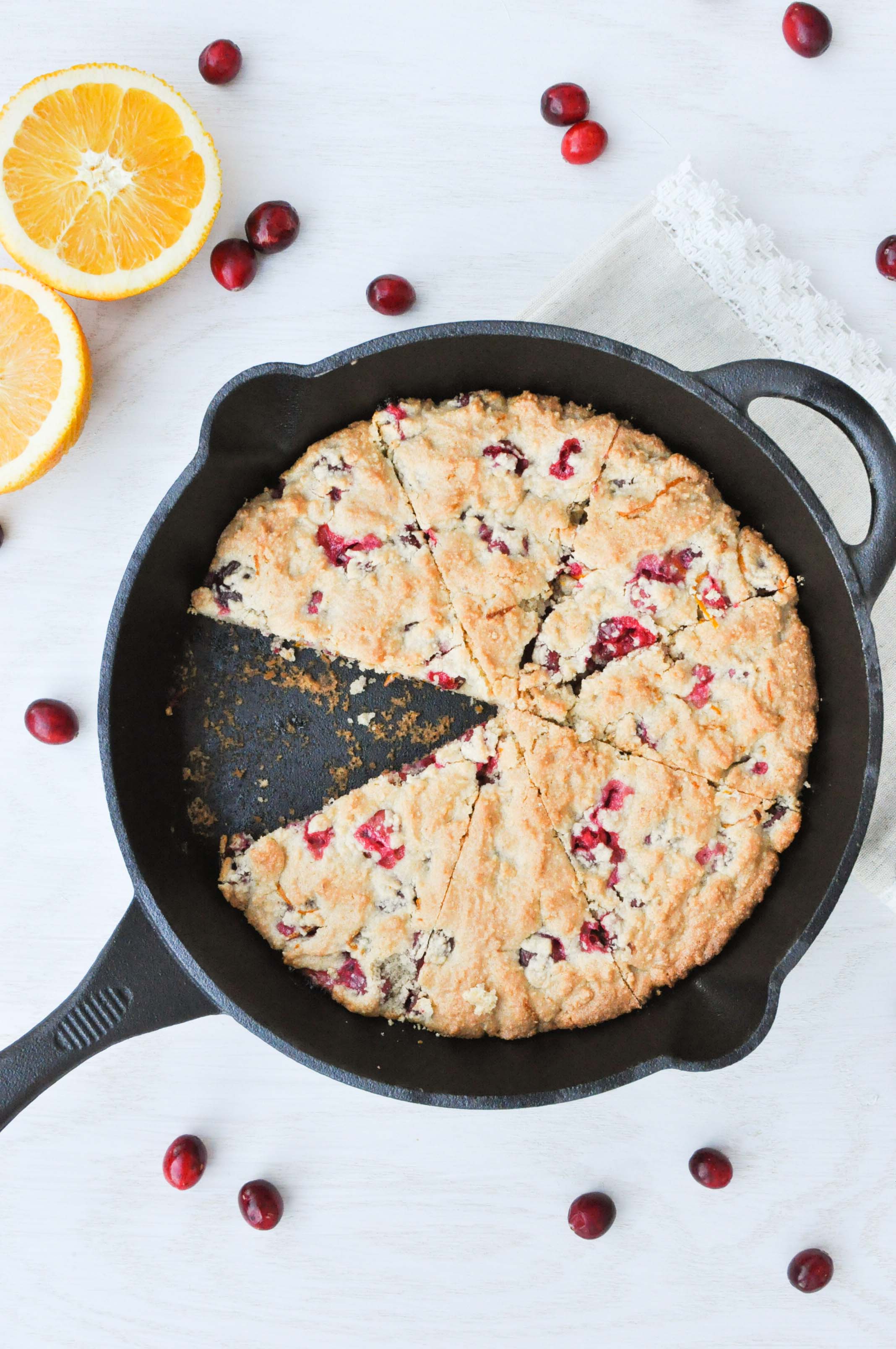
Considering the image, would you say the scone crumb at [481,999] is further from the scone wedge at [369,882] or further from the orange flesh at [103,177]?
the orange flesh at [103,177]

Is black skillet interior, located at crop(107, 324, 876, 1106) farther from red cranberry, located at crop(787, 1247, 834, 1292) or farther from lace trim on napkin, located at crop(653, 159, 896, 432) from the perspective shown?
red cranberry, located at crop(787, 1247, 834, 1292)

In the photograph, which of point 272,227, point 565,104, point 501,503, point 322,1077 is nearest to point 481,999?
point 322,1077

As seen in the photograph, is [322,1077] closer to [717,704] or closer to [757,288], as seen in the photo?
[717,704]

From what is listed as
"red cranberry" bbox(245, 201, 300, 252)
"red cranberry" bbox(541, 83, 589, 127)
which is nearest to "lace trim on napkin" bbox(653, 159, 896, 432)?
"red cranberry" bbox(541, 83, 589, 127)

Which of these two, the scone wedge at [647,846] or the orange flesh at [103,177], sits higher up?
the orange flesh at [103,177]

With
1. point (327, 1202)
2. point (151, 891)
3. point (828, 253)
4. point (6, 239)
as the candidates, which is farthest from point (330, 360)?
point (327, 1202)

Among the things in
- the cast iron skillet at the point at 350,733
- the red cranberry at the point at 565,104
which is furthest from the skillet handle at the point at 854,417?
the red cranberry at the point at 565,104
